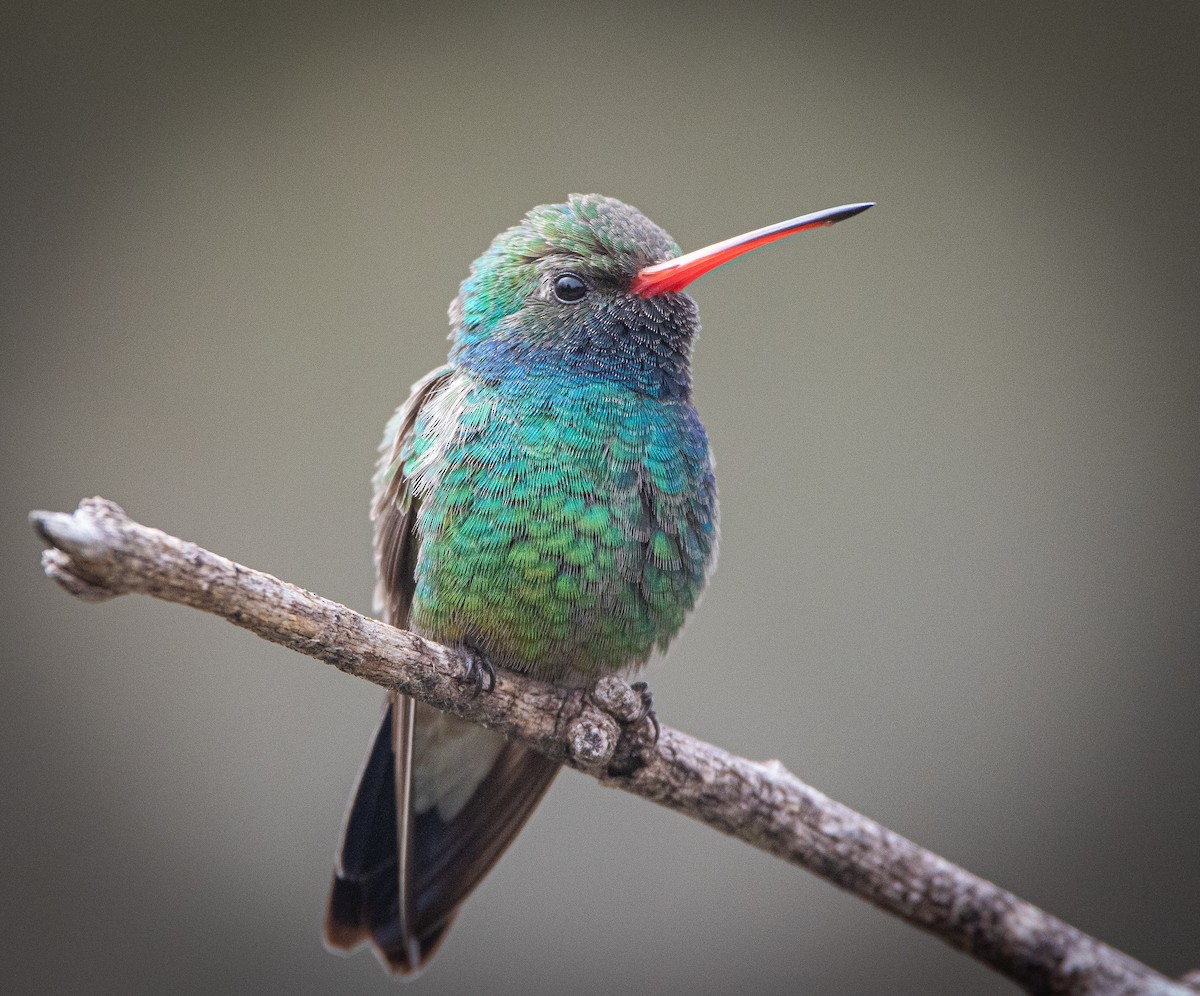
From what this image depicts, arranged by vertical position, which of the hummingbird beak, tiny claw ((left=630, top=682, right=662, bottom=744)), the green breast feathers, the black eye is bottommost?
tiny claw ((left=630, top=682, right=662, bottom=744))

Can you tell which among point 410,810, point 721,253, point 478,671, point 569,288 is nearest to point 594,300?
point 569,288

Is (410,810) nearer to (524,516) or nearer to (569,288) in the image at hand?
(524,516)

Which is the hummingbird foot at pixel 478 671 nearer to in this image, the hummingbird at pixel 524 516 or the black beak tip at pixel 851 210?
the hummingbird at pixel 524 516

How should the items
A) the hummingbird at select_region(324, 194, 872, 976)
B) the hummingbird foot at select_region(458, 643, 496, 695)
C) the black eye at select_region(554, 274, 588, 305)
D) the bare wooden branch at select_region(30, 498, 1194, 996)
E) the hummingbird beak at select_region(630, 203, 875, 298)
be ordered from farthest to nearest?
the black eye at select_region(554, 274, 588, 305), the hummingbird beak at select_region(630, 203, 875, 298), the hummingbird at select_region(324, 194, 872, 976), the hummingbird foot at select_region(458, 643, 496, 695), the bare wooden branch at select_region(30, 498, 1194, 996)

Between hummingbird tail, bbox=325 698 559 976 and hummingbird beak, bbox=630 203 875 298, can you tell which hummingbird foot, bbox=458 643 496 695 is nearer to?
hummingbird tail, bbox=325 698 559 976

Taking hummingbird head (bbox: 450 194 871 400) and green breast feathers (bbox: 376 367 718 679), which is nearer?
green breast feathers (bbox: 376 367 718 679)

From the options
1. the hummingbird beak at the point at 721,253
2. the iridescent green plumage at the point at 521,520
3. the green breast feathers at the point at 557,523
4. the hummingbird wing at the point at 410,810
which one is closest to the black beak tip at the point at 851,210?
the hummingbird beak at the point at 721,253

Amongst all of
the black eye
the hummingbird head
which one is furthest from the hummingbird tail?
the black eye
